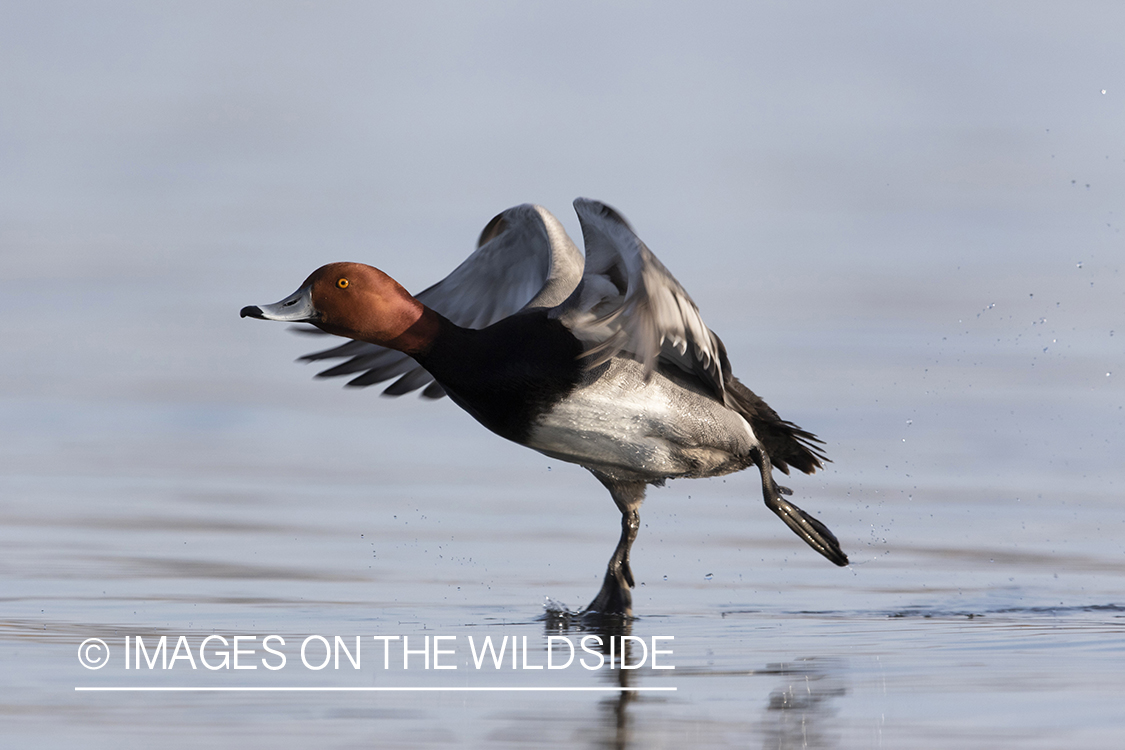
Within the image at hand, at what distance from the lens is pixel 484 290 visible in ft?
26.4

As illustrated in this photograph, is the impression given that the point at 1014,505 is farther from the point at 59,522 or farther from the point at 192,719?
the point at 192,719

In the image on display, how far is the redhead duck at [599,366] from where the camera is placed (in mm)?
6137

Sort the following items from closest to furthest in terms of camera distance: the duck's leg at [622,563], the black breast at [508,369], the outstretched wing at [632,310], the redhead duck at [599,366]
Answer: the outstretched wing at [632,310] < the redhead duck at [599,366] < the black breast at [508,369] < the duck's leg at [622,563]

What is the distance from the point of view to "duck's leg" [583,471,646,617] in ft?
22.5

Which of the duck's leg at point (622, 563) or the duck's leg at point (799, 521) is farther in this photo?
the duck's leg at point (799, 521)

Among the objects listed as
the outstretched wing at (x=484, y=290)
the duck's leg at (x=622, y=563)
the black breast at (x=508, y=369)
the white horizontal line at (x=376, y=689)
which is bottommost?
the white horizontal line at (x=376, y=689)

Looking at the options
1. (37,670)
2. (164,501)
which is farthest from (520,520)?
(37,670)

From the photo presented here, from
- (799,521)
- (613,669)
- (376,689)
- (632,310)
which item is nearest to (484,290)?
(799,521)

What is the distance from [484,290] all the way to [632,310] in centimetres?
227

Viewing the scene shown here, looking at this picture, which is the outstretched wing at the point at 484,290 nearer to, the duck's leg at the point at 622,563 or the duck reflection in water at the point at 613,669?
the duck's leg at the point at 622,563

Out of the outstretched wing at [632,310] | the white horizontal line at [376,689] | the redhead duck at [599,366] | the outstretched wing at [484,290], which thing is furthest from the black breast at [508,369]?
the white horizontal line at [376,689]

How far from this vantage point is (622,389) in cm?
671

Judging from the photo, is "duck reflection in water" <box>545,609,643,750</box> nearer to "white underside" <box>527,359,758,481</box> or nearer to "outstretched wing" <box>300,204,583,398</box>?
"white underside" <box>527,359,758,481</box>

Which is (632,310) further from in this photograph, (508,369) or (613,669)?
(613,669)
